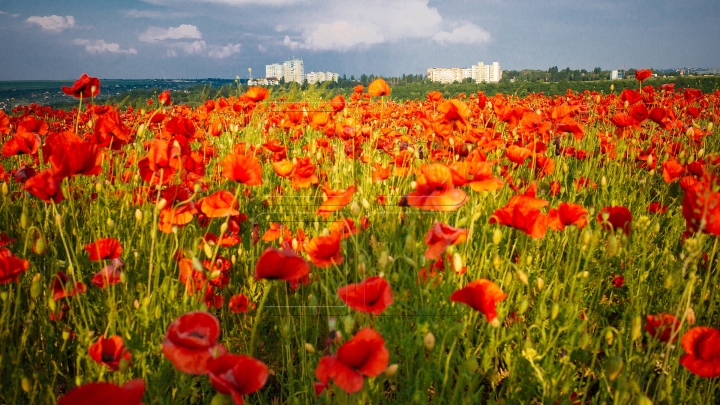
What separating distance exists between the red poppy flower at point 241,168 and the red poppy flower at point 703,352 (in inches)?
56.9

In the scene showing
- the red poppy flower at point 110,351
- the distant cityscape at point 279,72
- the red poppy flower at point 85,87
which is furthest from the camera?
the distant cityscape at point 279,72

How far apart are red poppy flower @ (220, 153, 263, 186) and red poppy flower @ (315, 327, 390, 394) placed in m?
0.90

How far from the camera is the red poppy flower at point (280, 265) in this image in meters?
1.05

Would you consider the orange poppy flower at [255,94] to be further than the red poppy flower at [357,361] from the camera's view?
Yes

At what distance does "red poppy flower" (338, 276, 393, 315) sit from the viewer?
1090mm

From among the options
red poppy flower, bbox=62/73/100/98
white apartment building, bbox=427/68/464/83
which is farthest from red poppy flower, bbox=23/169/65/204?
white apartment building, bbox=427/68/464/83

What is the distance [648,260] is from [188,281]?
222cm

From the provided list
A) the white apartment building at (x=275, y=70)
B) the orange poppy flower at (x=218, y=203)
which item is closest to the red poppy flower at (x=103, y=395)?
the orange poppy flower at (x=218, y=203)

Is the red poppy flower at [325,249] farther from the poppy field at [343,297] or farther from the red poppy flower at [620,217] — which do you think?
the red poppy flower at [620,217]

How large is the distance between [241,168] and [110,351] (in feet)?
2.54

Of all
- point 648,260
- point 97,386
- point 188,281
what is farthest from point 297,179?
point 648,260

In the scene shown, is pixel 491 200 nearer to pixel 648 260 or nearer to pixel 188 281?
pixel 648 260

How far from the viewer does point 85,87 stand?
252 cm

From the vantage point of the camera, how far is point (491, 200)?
256 centimetres
